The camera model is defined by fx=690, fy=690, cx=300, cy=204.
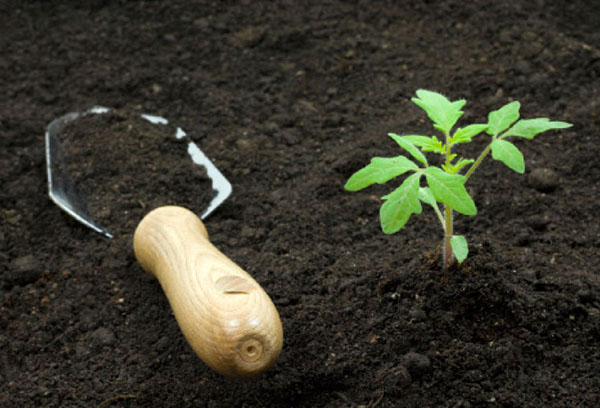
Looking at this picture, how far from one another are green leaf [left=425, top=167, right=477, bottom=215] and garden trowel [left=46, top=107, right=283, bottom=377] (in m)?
0.54

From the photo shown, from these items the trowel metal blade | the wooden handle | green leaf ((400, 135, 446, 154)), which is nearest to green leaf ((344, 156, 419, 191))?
green leaf ((400, 135, 446, 154))

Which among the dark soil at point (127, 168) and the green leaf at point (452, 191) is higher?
the green leaf at point (452, 191)

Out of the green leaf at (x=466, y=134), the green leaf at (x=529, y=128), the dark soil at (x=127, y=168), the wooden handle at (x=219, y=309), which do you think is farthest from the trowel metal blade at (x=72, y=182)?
the green leaf at (x=529, y=128)

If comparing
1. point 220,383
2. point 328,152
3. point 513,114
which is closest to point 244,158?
point 328,152

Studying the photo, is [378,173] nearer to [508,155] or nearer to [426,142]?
[426,142]

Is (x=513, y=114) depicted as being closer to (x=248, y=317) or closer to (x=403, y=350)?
(x=403, y=350)

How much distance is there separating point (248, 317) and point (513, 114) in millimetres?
863

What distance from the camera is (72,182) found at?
2.72m

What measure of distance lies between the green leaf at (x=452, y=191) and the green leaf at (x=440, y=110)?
187 millimetres

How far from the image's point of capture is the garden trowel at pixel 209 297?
5.73 feet

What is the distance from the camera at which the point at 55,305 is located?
2295 millimetres

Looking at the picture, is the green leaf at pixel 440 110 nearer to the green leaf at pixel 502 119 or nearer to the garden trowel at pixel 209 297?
the green leaf at pixel 502 119

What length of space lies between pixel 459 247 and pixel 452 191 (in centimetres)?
22

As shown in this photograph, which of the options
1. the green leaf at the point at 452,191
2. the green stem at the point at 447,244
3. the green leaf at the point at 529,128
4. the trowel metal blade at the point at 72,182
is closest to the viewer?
the green leaf at the point at 452,191
